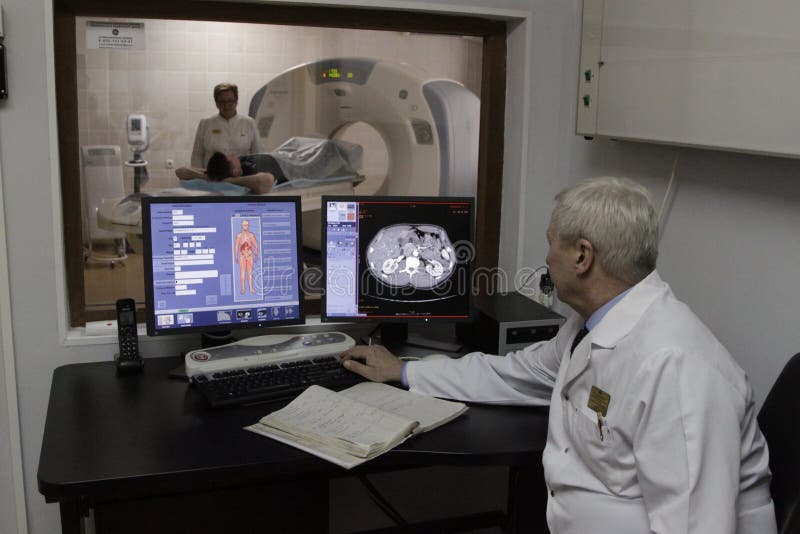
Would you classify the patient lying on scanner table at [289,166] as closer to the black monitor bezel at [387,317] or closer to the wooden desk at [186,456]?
the black monitor bezel at [387,317]

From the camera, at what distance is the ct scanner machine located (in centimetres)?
241

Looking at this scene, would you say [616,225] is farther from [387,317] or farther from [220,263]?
[220,263]

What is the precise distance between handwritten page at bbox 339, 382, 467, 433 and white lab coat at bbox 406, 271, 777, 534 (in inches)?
10.1

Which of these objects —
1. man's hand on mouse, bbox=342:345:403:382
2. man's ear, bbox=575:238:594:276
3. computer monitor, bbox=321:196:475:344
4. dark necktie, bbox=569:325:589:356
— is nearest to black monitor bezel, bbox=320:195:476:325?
computer monitor, bbox=321:196:475:344

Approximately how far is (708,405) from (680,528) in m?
0.21

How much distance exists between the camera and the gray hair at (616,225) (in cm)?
152

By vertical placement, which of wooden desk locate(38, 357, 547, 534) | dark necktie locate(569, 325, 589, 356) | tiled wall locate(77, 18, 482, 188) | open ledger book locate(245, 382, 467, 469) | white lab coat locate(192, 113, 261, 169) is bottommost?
wooden desk locate(38, 357, 547, 534)

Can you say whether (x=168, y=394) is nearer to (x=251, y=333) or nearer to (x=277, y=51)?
(x=251, y=333)

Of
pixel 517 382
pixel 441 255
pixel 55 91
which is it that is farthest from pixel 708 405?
pixel 55 91

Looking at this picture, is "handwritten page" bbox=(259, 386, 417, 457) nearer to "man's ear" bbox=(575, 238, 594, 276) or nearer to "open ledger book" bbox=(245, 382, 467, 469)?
"open ledger book" bbox=(245, 382, 467, 469)

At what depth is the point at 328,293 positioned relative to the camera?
2234mm

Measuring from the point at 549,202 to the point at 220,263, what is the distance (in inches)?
45.7

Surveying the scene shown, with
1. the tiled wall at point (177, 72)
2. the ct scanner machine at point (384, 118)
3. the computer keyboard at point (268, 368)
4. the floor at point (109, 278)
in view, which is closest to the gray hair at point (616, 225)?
the computer keyboard at point (268, 368)

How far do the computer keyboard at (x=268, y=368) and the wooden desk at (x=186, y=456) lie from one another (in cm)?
4
